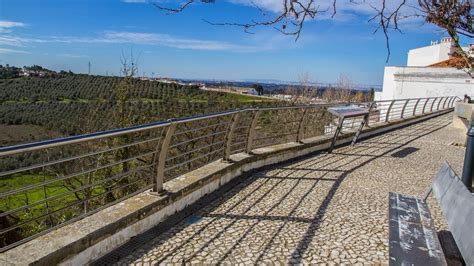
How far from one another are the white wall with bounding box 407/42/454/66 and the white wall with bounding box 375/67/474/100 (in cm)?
774

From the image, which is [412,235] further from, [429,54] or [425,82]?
[429,54]

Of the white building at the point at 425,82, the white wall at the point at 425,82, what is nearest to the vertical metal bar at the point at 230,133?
the white building at the point at 425,82

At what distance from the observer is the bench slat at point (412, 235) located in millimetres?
2635

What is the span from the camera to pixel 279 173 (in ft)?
22.9

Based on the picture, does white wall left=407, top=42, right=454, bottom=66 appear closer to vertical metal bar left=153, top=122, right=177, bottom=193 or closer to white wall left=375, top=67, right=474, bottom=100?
white wall left=375, top=67, right=474, bottom=100

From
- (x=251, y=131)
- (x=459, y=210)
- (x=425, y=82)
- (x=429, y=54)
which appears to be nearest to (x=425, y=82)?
(x=425, y=82)

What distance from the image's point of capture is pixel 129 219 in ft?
12.8

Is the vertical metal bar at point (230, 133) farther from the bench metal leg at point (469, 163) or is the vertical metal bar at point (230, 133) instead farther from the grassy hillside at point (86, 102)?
the grassy hillside at point (86, 102)

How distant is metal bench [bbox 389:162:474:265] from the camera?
2.49m

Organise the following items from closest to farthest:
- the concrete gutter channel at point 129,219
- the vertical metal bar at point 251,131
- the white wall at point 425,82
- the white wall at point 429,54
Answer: the concrete gutter channel at point 129,219 → the vertical metal bar at point 251,131 → the white wall at point 425,82 → the white wall at point 429,54

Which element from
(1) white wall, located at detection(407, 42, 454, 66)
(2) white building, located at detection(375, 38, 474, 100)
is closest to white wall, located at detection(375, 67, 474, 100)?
(2) white building, located at detection(375, 38, 474, 100)

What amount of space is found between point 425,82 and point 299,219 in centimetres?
3303

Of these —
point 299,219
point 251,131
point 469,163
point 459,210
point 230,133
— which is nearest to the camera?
point 459,210

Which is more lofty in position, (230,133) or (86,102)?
(230,133)
